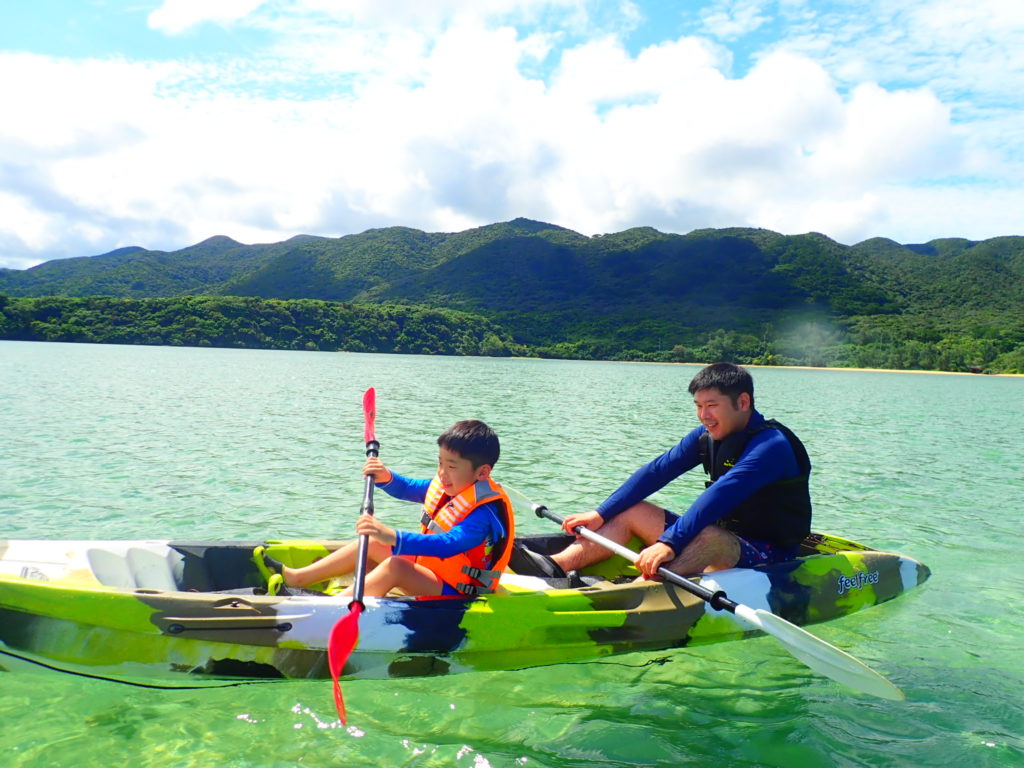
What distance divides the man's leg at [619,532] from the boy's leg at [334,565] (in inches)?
61.4

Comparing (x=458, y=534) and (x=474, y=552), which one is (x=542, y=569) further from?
(x=458, y=534)

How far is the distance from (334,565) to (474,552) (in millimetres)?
1133

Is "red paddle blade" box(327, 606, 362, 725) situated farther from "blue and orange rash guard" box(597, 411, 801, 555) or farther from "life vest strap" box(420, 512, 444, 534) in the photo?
"blue and orange rash guard" box(597, 411, 801, 555)

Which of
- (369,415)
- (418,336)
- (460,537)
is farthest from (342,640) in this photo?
(418,336)

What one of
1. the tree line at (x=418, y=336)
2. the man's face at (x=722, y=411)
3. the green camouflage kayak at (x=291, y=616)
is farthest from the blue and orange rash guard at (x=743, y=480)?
the tree line at (x=418, y=336)

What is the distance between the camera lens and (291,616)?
420 centimetres

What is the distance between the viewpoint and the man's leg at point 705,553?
5156mm

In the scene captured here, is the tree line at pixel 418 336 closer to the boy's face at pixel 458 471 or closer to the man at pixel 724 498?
the man at pixel 724 498

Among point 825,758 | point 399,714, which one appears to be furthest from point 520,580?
point 825,758

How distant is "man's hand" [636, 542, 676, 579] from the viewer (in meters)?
4.94

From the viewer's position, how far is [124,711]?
13.9ft

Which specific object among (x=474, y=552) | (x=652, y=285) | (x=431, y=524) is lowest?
(x=474, y=552)

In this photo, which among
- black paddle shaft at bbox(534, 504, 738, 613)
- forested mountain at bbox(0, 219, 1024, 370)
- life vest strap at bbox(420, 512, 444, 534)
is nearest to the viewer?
black paddle shaft at bbox(534, 504, 738, 613)

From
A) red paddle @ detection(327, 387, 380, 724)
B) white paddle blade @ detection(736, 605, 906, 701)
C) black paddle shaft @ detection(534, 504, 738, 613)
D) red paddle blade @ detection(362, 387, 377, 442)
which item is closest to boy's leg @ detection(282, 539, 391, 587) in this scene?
red paddle @ detection(327, 387, 380, 724)
